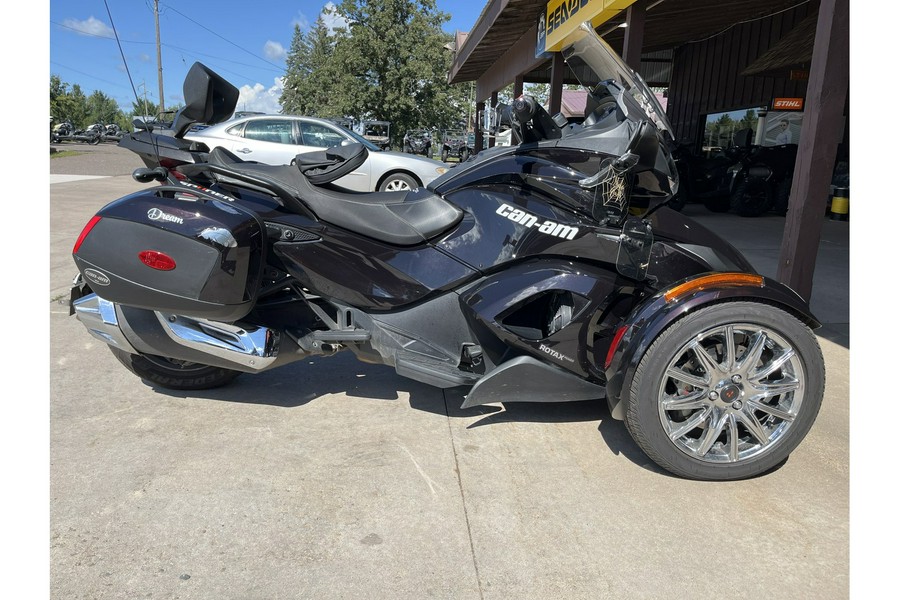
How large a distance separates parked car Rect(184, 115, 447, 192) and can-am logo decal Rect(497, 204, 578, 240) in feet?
26.3

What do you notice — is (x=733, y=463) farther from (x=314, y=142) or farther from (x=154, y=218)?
(x=314, y=142)

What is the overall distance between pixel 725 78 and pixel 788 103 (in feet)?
6.00

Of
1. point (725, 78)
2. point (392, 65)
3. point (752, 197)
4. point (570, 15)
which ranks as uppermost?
point (392, 65)

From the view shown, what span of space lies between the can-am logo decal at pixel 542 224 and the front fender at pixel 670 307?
42cm

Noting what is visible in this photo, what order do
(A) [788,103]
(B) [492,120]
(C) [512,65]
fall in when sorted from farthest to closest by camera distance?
(C) [512,65]
(A) [788,103]
(B) [492,120]

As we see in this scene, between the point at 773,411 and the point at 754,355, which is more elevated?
the point at 754,355

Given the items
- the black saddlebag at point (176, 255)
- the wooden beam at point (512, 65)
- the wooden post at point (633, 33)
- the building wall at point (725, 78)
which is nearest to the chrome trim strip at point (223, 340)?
the black saddlebag at point (176, 255)

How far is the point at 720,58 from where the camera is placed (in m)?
14.1

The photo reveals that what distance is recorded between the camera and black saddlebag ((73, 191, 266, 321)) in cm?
243

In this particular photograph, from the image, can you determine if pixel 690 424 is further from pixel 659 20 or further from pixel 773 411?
pixel 659 20

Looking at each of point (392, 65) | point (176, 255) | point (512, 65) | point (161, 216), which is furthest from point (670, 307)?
point (392, 65)

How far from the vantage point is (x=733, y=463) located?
2.47 metres

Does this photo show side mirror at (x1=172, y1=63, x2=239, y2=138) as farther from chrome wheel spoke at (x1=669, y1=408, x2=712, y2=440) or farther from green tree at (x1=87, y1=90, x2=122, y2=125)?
green tree at (x1=87, y1=90, x2=122, y2=125)
